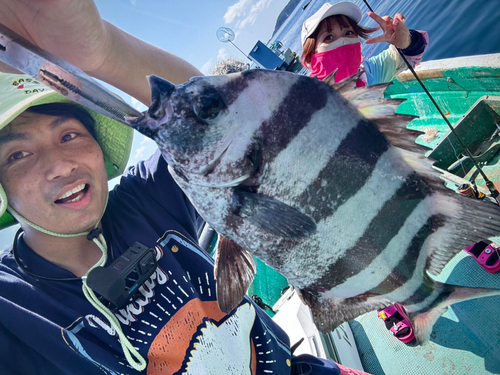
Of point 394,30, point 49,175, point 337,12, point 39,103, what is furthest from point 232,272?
point 337,12

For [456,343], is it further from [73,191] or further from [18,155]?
[18,155]

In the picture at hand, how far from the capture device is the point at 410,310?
54.7 inches

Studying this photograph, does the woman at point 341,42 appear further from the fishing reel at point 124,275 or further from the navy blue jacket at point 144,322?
the fishing reel at point 124,275

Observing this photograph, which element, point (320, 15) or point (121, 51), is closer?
point (121, 51)

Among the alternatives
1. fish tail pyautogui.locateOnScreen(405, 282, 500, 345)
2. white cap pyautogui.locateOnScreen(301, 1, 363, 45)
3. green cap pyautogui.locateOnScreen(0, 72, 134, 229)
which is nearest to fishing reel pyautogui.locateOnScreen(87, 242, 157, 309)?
green cap pyautogui.locateOnScreen(0, 72, 134, 229)

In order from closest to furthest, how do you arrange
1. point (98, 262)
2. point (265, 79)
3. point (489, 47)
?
point (265, 79) → point (98, 262) → point (489, 47)

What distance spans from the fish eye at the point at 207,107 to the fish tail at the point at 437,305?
136cm

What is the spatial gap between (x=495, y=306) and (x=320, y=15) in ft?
11.6

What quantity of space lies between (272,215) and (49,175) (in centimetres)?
121

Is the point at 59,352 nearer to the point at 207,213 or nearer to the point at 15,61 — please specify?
the point at 207,213

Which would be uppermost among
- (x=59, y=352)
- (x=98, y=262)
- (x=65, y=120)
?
(x=65, y=120)

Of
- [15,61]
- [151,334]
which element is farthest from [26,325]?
[15,61]

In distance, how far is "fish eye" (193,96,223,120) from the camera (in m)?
1.14

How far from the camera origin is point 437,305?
4.47ft
